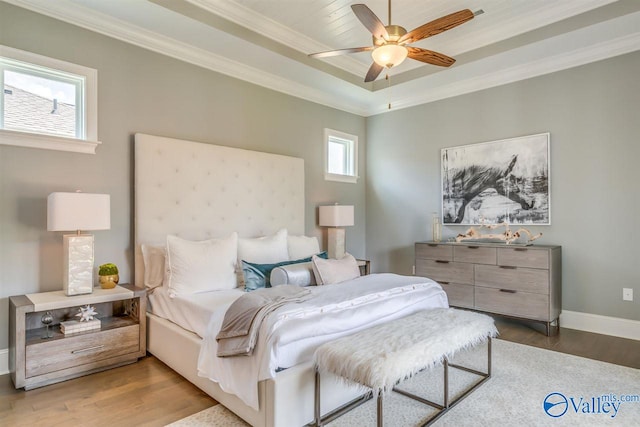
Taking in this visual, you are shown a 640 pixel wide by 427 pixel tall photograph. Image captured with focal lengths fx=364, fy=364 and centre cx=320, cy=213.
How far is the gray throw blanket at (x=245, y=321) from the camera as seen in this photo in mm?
2033

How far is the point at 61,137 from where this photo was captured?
2.90 m

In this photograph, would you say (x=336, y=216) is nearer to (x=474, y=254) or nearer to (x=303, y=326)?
(x=474, y=254)

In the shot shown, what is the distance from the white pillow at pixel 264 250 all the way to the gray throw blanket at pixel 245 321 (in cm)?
121

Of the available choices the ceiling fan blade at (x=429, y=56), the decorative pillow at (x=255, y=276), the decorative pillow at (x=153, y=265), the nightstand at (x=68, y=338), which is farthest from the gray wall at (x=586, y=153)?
the nightstand at (x=68, y=338)

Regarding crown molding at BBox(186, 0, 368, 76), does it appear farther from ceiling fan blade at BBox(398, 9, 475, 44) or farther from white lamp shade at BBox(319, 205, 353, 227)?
white lamp shade at BBox(319, 205, 353, 227)

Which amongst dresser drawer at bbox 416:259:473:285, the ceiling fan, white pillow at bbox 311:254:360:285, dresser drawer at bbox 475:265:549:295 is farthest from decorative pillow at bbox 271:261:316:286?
dresser drawer at bbox 475:265:549:295

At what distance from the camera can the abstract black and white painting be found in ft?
13.2

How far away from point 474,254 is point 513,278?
459 mm

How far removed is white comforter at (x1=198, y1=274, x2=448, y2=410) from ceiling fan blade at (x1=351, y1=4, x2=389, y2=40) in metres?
1.84

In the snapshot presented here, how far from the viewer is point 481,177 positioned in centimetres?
449

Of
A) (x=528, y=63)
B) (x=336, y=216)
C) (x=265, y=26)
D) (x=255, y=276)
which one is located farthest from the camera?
(x=336, y=216)

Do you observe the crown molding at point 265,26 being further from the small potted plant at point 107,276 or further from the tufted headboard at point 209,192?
the small potted plant at point 107,276

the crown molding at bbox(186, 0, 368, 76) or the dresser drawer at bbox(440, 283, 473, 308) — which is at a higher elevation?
the crown molding at bbox(186, 0, 368, 76)

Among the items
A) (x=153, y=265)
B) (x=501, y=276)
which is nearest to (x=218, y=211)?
(x=153, y=265)
